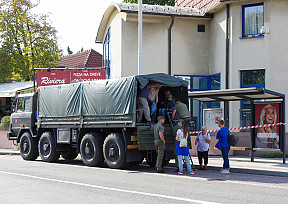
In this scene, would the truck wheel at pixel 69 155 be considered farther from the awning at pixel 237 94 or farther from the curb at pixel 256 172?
the curb at pixel 256 172

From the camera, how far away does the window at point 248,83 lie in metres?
20.8

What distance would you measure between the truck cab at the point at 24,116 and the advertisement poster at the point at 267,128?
921cm

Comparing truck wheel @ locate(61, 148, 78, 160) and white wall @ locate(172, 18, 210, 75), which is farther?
white wall @ locate(172, 18, 210, 75)

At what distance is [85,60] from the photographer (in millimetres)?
47281

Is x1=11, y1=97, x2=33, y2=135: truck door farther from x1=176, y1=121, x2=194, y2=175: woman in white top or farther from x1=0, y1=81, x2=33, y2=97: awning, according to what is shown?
x1=0, y1=81, x2=33, y2=97: awning

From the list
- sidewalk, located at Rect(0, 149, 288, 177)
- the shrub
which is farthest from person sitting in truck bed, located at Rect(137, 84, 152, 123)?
the shrub

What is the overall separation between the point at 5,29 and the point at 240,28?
21780 millimetres

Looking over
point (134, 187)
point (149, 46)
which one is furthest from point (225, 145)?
point (149, 46)

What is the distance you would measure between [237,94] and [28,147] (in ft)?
29.7

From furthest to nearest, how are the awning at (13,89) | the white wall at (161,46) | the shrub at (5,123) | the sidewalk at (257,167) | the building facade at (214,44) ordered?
the awning at (13,89)
the shrub at (5,123)
the white wall at (161,46)
the building facade at (214,44)
the sidewalk at (257,167)

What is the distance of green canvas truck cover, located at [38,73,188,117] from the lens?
15.1 meters

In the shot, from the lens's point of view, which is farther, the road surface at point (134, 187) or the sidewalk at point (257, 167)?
the sidewalk at point (257, 167)

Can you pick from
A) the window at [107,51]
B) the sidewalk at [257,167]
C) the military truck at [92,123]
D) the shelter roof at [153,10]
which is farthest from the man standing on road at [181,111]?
the window at [107,51]

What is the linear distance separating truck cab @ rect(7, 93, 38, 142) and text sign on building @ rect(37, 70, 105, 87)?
14.3 feet
